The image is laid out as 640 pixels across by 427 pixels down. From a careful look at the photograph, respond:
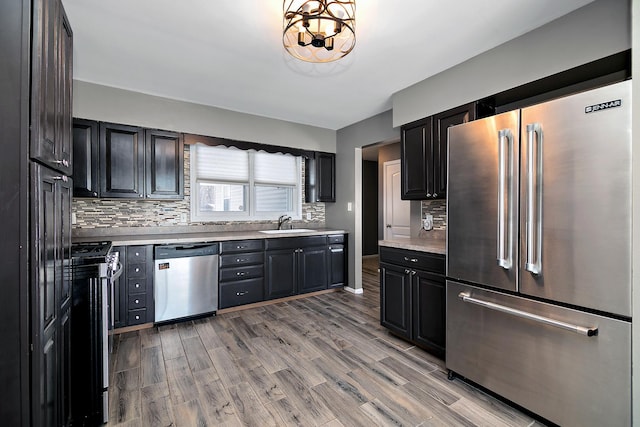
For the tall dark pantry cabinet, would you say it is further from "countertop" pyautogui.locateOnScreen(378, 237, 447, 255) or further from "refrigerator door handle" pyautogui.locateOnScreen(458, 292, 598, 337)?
"countertop" pyautogui.locateOnScreen(378, 237, 447, 255)

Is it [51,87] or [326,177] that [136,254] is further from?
[326,177]

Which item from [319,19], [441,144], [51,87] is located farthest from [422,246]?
[51,87]

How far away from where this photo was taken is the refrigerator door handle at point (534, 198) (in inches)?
66.8

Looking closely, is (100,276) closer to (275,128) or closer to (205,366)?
(205,366)

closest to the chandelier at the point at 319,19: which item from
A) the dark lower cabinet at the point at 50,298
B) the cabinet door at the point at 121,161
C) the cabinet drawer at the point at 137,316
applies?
the dark lower cabinet at the point at 50,298

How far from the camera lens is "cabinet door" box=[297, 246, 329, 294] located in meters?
4.10

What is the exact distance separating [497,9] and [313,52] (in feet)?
4.29

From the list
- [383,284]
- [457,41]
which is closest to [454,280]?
[383,284]

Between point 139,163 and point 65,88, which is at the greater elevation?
point 65,88

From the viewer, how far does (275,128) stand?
436cm

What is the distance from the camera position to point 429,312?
2.51m

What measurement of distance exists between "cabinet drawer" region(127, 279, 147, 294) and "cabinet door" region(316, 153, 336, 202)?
260 cm

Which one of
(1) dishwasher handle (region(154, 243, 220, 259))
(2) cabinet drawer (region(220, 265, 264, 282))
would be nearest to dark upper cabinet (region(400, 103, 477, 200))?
(2) cabinet drawer (region(220, 265, 264, 282))

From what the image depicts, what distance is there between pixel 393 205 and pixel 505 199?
4.26 meters
